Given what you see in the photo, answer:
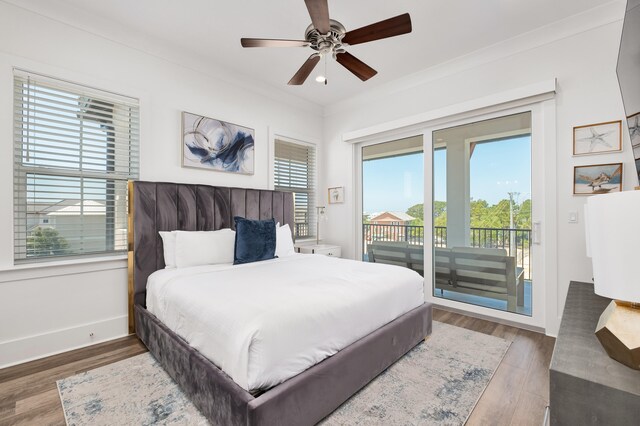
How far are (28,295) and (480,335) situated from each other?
397 cm

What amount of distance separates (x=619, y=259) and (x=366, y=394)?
5.26 ft

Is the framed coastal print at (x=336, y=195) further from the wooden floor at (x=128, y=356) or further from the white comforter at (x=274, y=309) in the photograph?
the wooden floor at (x=128, y=356)

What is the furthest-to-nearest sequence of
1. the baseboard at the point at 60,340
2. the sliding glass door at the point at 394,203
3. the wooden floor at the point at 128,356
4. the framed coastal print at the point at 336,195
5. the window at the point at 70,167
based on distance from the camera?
the framed coastal print at the point at 336,195
the sliding glass door at the point at 394,203
the window at the point at 70,167
the baseboard at the point at 60,340
the wooden floor at the point at 128,356

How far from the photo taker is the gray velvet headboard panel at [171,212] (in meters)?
2.78

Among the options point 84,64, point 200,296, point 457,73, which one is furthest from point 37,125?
point 457,73

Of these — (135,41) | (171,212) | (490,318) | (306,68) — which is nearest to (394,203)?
(490,318)

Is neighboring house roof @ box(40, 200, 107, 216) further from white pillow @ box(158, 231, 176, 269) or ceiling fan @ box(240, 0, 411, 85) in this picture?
ceiling fan @ box(240, 0, 411, 85)

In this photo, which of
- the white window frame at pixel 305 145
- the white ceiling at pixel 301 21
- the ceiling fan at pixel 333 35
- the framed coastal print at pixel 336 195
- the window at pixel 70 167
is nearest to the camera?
the ceiling fan at pixel 333 35

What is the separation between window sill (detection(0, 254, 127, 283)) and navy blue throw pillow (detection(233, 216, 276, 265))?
42.8 inches

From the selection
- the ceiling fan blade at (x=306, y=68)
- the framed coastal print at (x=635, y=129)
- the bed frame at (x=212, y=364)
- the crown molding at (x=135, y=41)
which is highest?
the crown molding at (x=135, y=41)

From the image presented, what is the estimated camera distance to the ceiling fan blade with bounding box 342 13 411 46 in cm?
191

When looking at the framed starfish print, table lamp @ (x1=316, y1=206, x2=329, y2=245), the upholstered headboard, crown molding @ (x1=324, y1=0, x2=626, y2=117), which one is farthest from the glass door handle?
the upholstered headboard

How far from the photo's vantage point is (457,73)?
3.42 m

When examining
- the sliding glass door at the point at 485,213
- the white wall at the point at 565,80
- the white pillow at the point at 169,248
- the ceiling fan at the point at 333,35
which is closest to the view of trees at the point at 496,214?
the sliding glass door at the point at 485,213
